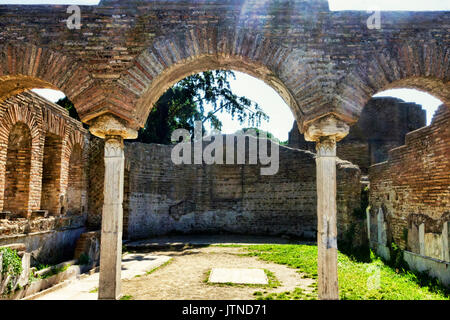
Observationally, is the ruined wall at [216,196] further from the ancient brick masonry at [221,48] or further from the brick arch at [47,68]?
the ancient brick masonry at [221,48]

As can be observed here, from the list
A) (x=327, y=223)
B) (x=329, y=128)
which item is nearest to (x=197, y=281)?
(x=327, y=223)

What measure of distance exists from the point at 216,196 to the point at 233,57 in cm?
1201

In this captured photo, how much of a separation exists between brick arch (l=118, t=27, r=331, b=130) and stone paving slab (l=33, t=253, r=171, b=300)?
339 centimetres

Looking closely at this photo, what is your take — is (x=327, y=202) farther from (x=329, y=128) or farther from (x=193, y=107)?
(x=193, y=107)

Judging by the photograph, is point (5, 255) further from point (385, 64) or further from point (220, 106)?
point (220, 106)

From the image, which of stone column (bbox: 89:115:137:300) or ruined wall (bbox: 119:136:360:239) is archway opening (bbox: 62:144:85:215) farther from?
stone column (bbox: 89:115:137:300)

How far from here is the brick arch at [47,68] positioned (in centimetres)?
510

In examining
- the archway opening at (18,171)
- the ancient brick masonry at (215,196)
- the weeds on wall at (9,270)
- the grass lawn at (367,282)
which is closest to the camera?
the weeds on wall at (9,270)

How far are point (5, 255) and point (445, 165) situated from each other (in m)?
7.78

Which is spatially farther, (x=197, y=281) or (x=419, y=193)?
(x=419, y=193)

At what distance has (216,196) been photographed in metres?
16.8

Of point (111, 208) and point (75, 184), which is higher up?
point (75, 184)

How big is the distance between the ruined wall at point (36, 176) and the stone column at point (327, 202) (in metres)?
5.63

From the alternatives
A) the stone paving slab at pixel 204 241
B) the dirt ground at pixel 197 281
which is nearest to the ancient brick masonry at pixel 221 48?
the dirt ground at pixel 197 281
